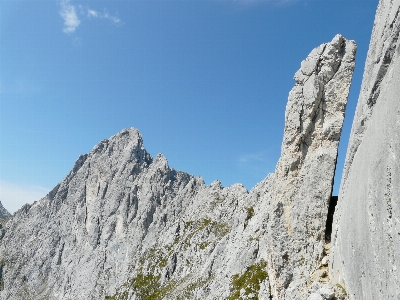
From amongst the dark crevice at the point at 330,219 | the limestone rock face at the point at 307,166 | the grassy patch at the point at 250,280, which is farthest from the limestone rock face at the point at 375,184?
the grassy patch at the point at 250,280

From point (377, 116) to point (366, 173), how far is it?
3.25 m

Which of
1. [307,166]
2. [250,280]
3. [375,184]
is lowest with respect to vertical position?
[375,184]

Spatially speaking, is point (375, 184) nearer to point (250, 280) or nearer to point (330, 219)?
point (330, 219)

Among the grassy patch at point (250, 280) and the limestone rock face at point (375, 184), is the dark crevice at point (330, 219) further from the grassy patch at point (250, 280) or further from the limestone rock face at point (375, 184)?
the grassy patch at point (250, 280)

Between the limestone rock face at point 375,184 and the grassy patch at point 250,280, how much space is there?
152 ft

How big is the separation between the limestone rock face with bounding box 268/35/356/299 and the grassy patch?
39497mm

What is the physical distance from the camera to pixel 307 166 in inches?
1043

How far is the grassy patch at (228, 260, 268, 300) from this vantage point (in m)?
63.5

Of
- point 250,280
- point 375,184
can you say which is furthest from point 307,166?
point 250,280

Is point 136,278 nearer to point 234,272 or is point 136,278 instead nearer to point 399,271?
point 234,272

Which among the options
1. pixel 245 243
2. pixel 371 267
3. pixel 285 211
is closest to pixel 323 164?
pixel 285 211

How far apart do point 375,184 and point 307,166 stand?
1089cm

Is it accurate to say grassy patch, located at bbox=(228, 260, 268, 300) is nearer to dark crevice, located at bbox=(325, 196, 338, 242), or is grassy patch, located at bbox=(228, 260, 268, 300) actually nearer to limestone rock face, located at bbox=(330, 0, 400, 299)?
dark crevice, located at bbox=(325, 196, 338, 242)

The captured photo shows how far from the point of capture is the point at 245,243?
289 feet
